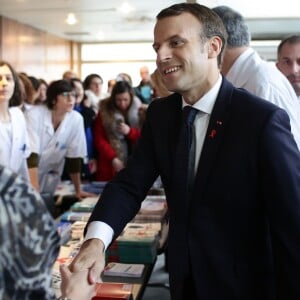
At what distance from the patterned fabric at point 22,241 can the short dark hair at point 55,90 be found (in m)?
2.72

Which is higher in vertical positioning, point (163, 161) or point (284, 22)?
point (284, 22)

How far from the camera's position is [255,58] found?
1858 mm

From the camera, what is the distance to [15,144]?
108 inches

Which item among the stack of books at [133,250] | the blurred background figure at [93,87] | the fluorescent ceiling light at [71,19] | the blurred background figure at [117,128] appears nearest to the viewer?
the stack of books at [133,250]

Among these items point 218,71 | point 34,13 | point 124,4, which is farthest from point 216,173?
point 34,13

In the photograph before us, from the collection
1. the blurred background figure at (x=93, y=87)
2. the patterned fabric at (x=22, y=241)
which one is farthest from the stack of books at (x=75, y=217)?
the blurred background figure at (x=93, y=87)

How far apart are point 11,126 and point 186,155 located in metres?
1.79

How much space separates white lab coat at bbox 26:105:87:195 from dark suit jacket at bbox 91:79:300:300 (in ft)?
6.71

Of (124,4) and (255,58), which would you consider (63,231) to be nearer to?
(255,58)

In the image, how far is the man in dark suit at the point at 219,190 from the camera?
110 centimetres

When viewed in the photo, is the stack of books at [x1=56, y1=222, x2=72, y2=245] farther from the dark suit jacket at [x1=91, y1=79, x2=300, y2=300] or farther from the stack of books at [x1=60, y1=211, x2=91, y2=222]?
the dark suit jacket at [x1=91, y1=79, x2=300, y2=300]

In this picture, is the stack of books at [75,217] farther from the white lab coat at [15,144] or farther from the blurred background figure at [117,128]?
the blurred background figure at [117,128]

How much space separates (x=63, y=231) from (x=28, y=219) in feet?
5.29

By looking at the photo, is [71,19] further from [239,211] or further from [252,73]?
[239,211]
